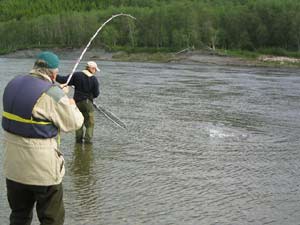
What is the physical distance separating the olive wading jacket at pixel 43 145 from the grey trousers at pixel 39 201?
8 cm

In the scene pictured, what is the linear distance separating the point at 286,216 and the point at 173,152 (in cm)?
415

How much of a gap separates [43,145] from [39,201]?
1.88 feet

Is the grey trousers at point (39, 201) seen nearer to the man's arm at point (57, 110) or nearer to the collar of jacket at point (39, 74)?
the man's arm at point (57, 110)

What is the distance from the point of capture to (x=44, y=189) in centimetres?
499

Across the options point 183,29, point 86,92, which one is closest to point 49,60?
point 86,92

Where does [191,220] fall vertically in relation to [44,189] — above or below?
below

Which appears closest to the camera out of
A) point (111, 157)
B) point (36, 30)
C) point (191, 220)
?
point (191, 220)

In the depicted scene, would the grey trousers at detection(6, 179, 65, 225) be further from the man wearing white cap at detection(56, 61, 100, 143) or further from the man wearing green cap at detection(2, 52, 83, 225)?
the man wearing white cap at detection(56, 61, 100, 143)

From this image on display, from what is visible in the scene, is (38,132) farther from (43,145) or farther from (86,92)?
(86,92)

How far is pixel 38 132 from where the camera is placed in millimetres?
4859

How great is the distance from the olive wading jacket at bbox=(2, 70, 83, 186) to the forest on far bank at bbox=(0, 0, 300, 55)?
257 ft

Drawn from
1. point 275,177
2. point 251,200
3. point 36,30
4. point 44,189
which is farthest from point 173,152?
point 36,30

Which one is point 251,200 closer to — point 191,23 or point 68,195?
point 68,195

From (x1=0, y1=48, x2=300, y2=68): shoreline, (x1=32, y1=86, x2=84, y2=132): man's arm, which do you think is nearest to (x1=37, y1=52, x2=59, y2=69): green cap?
(x1=32, y1=86, x2=84, y2=132): man's arm
